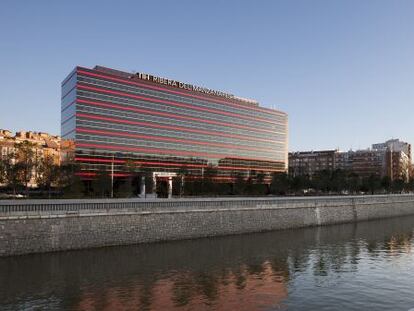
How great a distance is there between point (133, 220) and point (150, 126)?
106387 millimetres

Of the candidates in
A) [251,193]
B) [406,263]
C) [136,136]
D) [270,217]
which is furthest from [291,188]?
[406,263]

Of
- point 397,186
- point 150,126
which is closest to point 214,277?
point 150,126

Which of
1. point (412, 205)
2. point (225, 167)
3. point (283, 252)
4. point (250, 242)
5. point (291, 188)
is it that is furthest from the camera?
point (225, 167)

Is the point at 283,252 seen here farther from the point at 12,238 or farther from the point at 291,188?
the point at 291,188

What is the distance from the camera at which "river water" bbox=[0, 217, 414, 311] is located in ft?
96.3

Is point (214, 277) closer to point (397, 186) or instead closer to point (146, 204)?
point (146, 204)

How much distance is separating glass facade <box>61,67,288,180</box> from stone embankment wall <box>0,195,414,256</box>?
67301mm

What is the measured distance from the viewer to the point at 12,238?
42.8 metres

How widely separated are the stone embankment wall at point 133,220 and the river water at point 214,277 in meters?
1.62

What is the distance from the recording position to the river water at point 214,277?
96.3 feet

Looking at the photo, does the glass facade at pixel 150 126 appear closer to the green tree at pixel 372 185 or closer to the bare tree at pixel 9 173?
the bare tree at pixel 9 173

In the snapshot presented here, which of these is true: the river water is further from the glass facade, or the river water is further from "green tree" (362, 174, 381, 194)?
"green tree" (362, 174, 381, 194)

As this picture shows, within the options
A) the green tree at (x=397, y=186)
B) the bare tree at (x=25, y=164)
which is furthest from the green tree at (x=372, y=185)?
the bare tree at (x=25, y=164)

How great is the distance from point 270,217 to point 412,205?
7070cm
